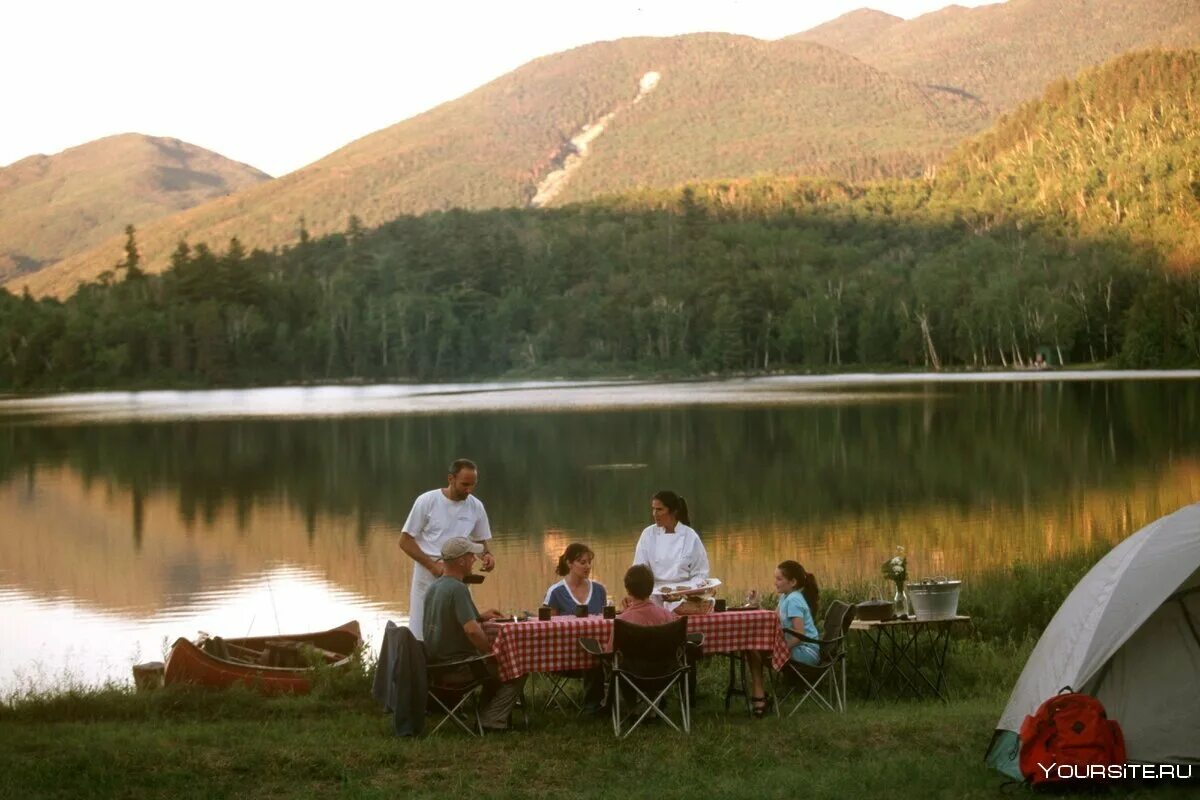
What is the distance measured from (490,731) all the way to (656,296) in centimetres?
14716

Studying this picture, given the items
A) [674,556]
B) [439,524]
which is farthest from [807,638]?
[439,524]

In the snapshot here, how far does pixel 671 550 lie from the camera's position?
38.8 feet

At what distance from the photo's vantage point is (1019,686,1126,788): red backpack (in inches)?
324

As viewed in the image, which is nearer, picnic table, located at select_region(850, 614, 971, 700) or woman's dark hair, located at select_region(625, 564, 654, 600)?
woman's dark hair, located at select_region(625, 564, 654, 600)

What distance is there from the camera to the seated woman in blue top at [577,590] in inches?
453

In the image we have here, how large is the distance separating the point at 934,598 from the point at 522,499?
23.6 meters

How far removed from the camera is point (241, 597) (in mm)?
22328

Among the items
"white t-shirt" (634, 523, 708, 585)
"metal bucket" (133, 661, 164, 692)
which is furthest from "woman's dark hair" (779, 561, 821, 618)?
"metal bucket" (133, 661, 164, 692)

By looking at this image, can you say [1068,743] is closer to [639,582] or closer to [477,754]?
[639,582]

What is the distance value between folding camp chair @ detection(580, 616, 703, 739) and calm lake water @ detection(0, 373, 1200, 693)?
6.60 m

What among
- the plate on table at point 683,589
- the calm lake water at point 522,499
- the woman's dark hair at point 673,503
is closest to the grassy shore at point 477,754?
the plate on table at point 683,589

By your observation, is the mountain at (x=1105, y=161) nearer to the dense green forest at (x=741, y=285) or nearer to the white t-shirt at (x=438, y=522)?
the dense green forest at (x=741, y=285)

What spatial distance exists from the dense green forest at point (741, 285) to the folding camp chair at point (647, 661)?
321 feet

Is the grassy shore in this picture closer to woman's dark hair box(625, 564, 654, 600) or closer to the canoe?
the canoe
